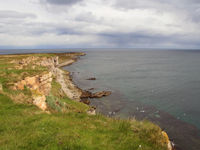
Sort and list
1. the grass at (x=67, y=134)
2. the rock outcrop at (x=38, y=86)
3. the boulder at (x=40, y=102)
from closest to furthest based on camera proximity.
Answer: the grass at (x=67, y=134), the boulder at (x=40, y=102), the rock outcrop at (x=38, y=86)

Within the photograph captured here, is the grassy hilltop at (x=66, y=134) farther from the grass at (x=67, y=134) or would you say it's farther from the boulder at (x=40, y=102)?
the boulder at (x=40, y=102)

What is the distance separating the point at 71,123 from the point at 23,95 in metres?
7.53

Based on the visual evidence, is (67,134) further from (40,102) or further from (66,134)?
(40,102)

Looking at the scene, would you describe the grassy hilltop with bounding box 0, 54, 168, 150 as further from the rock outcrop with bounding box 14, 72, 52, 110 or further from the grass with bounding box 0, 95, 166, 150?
the rock outcrop with bounding box 14, 72, 52, 110

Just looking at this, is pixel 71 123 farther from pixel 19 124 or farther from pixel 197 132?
pixel 197 132

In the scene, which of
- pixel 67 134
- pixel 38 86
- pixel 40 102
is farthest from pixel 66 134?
pixel 38 86

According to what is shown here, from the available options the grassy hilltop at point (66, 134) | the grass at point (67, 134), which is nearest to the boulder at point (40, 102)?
the grassy hilltop at point (66, 134)

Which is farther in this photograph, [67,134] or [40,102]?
[40,102]

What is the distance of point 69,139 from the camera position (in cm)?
784

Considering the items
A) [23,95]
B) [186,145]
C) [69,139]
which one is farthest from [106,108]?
[69,139]

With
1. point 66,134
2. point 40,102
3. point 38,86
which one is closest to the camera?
point 66,134

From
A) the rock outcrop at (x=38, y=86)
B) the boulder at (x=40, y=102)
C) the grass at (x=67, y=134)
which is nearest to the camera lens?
the grass at (x=67, y=134)

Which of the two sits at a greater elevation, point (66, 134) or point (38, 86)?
point (38, 86)

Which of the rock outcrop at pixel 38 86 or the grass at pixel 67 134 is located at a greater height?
the rock outcrop at pixel 38 86
